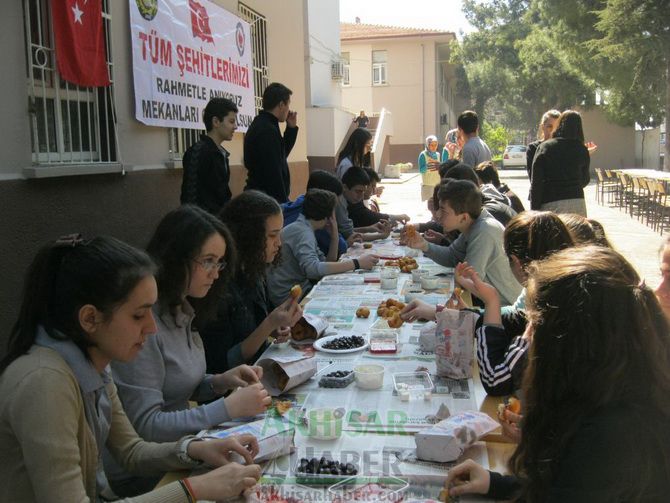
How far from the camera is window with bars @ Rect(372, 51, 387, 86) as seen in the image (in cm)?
3159

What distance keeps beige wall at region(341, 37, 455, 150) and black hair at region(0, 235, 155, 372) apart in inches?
1213

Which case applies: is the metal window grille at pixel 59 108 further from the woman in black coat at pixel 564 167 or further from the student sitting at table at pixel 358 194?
the woman in black coat at pixel 564 167

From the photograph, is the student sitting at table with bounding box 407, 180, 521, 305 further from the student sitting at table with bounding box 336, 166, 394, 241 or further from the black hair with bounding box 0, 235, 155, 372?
the black hair with bounding box 0, 235, 155, 372

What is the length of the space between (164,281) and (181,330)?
19cm

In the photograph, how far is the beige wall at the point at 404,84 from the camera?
31.1 m

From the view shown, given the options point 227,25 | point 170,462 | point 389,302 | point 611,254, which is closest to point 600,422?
point 611,254

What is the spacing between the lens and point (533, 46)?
3173cm

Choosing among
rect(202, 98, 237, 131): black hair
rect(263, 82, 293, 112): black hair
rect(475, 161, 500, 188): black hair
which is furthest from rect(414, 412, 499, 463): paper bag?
rect(475, 161, 500, 188): black hair

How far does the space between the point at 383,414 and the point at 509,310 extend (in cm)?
105

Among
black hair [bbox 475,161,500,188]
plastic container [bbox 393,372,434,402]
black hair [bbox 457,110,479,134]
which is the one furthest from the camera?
black hair [bbox 457,110,479,134]

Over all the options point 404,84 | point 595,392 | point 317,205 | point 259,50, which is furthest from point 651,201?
point 404,84

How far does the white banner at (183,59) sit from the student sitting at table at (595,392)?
477 centimetres

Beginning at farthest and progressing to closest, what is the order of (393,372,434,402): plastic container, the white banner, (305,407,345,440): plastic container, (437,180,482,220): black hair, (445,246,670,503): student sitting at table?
1. the white banner
2. (437,180,482,220): black hair
3. (393,372,434,402): plastic container
4. (305,407,345,440): plastic container
5. (445,246,670,503): student sitting at table

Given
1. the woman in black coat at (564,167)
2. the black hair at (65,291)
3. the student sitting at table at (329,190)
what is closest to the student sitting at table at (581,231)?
the black hair at (65,291)
